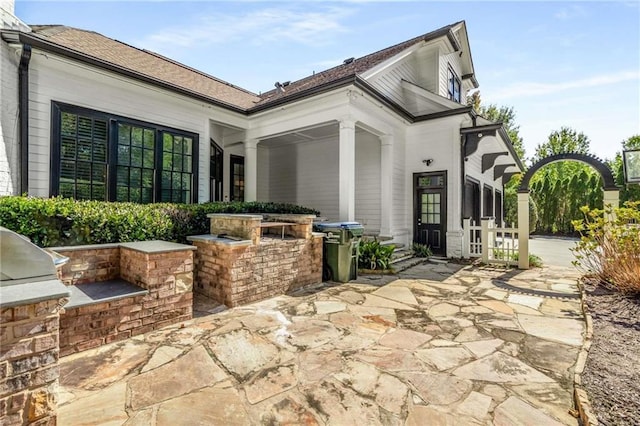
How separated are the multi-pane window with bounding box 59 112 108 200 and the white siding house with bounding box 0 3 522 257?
19 millimetres

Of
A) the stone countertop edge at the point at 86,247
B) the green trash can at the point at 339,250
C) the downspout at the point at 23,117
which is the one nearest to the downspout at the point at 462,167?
the green trash can at the point at 339,250

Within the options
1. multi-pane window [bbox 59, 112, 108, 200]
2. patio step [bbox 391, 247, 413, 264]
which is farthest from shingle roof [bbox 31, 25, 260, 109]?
patio step [bbox 391, 247, 413, 264]

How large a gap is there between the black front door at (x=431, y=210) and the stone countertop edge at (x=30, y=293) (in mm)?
8752

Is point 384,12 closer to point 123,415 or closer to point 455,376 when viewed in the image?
point 455,376

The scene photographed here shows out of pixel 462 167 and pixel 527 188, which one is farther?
pixel 462 167

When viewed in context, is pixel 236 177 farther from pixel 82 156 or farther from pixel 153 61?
pixel 82 156

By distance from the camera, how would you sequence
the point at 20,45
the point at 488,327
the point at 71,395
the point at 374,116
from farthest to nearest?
the point at 374,116 < the point at 20,45 < the point at 488,327 < the point at 71,395

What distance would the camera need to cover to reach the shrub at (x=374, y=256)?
6.61 m

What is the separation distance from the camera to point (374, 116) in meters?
7.68

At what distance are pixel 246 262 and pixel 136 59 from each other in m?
6.55

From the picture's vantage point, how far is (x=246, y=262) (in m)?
4.25

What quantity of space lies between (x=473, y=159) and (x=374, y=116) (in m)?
4.68

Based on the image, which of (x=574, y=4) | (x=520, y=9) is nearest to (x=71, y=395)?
(x=520, y=9)

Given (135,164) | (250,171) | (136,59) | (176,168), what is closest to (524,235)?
(250,171)
